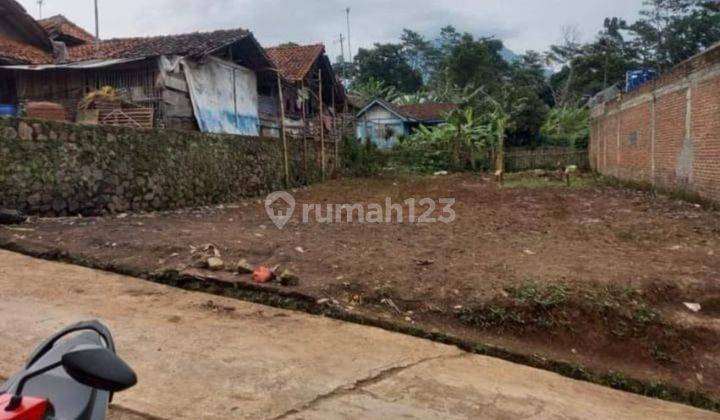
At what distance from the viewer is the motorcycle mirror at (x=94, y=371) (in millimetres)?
1198

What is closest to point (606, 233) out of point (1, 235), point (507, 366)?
point (507, 366)

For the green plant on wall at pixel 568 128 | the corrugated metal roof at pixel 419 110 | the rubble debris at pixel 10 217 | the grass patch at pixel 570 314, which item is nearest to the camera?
→ the grass patch at pixel 570 314

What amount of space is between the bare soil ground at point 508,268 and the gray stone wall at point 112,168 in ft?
1.52

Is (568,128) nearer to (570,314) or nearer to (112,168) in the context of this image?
(112,168)

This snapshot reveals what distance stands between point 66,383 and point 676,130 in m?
12.6

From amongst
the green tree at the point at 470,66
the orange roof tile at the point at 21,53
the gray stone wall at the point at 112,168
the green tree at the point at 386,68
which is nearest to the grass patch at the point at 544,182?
the gray stone wall at the point at 112,168

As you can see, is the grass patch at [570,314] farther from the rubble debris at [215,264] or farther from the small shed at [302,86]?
the small shed at [302,86]

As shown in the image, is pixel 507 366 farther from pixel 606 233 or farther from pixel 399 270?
pixel 606 233

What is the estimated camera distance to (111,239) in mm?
6449

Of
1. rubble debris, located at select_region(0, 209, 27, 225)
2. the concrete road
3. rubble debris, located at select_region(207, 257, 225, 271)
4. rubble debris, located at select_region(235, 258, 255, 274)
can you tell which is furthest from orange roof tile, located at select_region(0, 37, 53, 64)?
rubble debris, located at select_region(235, 258, 255, 274)

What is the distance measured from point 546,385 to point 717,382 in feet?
4.63

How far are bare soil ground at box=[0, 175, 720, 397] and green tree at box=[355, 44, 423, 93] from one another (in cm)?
3619

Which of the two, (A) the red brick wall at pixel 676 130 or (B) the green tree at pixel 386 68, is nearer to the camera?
(A) the red brick wall at pixel 676 130

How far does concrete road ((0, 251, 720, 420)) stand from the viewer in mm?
2832
